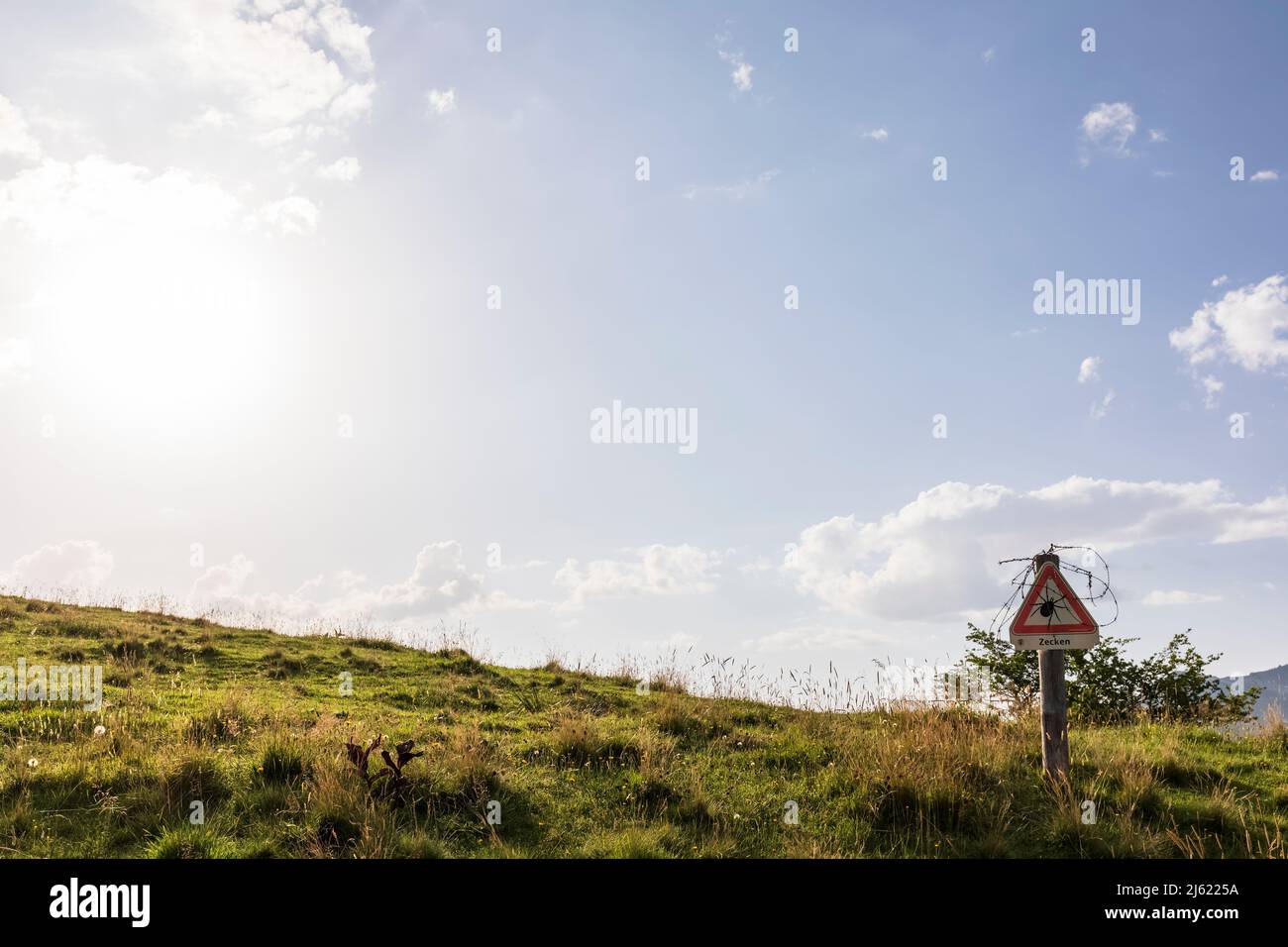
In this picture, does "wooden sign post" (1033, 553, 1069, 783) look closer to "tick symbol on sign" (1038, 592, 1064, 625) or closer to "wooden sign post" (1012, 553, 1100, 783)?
"wooden sign post" (1012, 553, 1100, 783)

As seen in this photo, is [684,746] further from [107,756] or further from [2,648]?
[2,648]

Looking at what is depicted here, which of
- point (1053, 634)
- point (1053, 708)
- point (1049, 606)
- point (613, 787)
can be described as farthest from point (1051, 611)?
point (613, 787)

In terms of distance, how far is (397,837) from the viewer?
7723mm

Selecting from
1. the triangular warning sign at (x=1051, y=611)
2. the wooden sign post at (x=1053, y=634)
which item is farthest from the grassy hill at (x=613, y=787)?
the triangular warning sign at (x=1051, y=611)

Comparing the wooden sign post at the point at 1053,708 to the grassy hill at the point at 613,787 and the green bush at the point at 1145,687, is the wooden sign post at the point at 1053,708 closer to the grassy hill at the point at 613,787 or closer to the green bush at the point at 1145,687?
the grassy hill at the point at 613,787

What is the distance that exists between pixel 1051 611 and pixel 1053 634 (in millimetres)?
256

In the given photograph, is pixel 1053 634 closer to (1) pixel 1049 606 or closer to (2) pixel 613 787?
(1) pixel 1049 606

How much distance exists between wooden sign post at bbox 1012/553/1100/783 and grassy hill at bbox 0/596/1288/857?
0.47 meters

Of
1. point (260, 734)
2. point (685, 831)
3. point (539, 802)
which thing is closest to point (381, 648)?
point (260, 734)

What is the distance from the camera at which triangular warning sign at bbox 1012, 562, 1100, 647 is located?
30.4 ft

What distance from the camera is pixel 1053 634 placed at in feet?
30.6

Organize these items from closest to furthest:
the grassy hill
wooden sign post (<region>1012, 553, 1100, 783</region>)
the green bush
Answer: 1. the grassy hill
2. wooden sign post (<region>1012, 553, 1100, 783</region>)
3. the green bush

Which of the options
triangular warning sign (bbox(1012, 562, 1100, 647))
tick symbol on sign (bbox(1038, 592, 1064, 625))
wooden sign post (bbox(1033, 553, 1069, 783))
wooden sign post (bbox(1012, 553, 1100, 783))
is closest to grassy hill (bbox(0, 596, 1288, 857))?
wooden sign post (bbox(1033, 553, 1069, 783))

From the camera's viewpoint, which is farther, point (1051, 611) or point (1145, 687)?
point (1145, 687)
